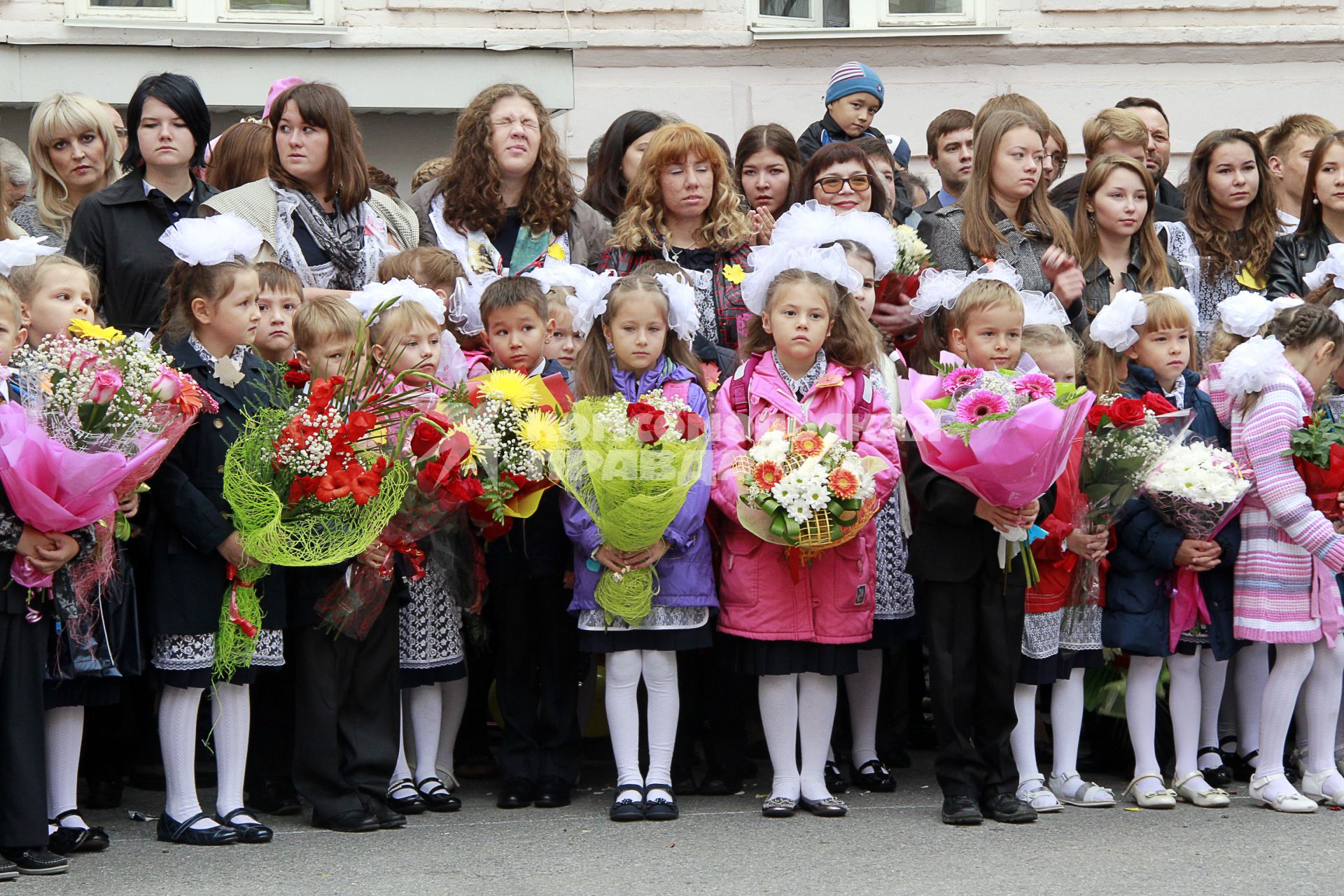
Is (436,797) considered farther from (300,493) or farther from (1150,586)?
(1150,586)

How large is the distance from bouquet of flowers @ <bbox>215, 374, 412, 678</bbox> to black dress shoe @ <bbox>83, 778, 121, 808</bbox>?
2.98ft

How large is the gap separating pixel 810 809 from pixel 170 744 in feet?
7.19

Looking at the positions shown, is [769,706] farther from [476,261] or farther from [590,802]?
[476,261]

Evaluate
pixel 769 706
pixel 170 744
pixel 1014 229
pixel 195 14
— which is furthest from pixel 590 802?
→ pixel 195 14

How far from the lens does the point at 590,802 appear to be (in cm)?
616

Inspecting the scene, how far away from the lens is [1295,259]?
7.68 meters

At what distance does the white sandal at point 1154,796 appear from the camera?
6066 millimetres

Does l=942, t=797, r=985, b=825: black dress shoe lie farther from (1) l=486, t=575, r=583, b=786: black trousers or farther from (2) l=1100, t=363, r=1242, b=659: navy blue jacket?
(1) l=486, t=575, r=583, b=786: black trousers

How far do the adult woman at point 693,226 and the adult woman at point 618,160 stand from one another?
2.35 feet

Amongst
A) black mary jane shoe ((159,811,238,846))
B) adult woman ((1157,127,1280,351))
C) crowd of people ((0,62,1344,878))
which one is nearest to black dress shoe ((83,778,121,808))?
crowd of people ((0,62,1344,878))

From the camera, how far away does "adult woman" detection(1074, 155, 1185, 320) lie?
7.23 m

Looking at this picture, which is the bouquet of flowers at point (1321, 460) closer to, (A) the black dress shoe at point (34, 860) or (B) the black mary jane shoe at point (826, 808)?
(B) the black mary jane shoe at point (826, 808)

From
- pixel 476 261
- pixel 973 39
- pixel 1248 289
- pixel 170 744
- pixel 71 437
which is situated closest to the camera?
pixel 71 437

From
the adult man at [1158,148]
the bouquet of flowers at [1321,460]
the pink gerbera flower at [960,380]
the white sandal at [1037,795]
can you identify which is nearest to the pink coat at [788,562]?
the pink gerbera flower at [960,380]
